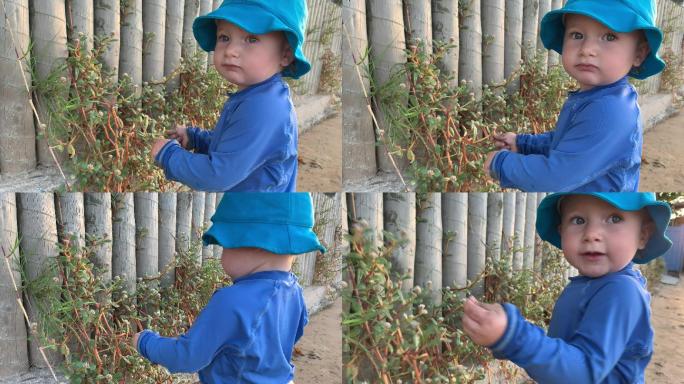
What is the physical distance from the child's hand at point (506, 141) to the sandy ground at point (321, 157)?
0.86 ft

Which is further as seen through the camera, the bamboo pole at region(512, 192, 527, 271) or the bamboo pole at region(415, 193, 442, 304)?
the bamboo pole at region(512, 192, 527, 271)

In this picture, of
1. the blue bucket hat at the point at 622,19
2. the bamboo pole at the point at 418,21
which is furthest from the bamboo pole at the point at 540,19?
the bamboo pole at the point at 418,21

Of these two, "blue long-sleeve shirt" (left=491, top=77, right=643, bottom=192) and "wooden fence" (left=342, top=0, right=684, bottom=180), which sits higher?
"wooden fence" (left=342, top=0, right=684, bottom=180)

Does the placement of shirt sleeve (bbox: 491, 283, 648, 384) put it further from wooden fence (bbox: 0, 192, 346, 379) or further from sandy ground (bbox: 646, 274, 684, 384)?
sandy ground (bbox: 646, 274, 684, 384)

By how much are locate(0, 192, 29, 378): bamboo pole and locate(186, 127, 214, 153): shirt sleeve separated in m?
0.39

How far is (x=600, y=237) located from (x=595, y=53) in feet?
0.85

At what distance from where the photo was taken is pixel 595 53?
88 centimetres

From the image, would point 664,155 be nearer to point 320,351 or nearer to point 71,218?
point 320,351

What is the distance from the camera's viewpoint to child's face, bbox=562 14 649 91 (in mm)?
884

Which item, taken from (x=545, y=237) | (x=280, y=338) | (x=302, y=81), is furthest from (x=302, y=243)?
(x=545, y=237)

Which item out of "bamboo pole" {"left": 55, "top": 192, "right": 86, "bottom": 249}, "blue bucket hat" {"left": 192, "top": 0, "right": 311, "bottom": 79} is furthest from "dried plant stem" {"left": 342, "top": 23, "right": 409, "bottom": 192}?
"bamboo pole" {"left": 55, "top": 192, "right": 86, "bottom": 249}

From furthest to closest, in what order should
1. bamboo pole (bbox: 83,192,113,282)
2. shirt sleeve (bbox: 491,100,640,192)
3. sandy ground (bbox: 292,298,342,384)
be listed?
sandy ground (bbox: 292,298,342,384) → bamboo pole (bbox: 83,192,113,282) → shirt sleeve (bbox: 491,100,640,192)

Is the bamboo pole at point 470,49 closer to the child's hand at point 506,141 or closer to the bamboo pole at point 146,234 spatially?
the child's hand at point 506,141

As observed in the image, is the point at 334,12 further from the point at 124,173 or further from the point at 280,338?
the point at 280,338
